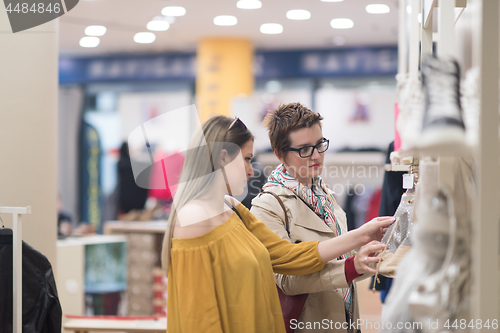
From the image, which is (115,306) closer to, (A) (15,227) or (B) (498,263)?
(A) (15,227)

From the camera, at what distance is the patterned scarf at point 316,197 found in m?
1.74

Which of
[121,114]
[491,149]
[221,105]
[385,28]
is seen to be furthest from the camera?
[121,114]

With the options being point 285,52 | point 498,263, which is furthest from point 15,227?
point 285,52

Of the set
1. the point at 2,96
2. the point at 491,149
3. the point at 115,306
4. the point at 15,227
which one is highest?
the point at 2,96

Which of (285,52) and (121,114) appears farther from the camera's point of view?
(121,114)

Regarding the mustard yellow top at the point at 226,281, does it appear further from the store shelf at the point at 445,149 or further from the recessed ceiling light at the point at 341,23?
the recessed ceiling light at the point at 341,23

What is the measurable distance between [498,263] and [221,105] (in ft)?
19.7

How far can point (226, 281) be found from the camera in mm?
1458

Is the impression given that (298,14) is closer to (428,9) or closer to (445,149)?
(428,9)

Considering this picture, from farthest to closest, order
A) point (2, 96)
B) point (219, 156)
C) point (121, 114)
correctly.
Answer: point (121, 114)
point (2, 96)
point (219, 156)

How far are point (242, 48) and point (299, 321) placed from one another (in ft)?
18.0

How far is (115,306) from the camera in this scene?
4777 millimetres

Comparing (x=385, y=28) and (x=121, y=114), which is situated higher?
(x=385, y=28)

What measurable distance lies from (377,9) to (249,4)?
4.63 ft
